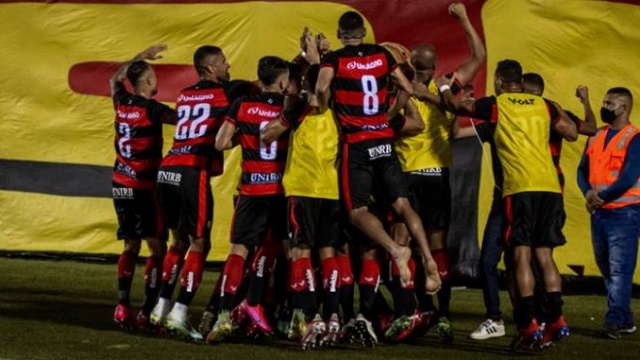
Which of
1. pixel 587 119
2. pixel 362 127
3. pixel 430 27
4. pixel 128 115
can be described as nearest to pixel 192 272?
pixel 128 115

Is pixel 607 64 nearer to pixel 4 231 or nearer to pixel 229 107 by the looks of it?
pixel 229 107

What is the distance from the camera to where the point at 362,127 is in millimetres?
12156

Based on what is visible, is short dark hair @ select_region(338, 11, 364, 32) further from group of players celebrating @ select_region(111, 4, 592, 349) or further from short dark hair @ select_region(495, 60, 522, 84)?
short dark hair @ select_region(495, 60, 522, 84)

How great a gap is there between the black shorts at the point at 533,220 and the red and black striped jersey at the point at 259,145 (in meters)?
1.91

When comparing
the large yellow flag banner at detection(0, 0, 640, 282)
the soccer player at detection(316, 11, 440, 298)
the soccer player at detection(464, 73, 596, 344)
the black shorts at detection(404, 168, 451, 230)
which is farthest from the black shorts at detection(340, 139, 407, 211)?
the large yellow flag banner at detection(0, 0, 640, 282)

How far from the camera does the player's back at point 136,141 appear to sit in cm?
1324

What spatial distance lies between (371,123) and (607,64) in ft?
18.1

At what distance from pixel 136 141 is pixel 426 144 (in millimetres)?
2541

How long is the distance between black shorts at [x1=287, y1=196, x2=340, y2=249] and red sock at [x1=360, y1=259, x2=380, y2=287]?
1.43ft

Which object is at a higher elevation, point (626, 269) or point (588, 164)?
point (588, 164)

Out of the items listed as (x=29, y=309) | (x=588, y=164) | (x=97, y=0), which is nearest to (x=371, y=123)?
(x=588, y=164)

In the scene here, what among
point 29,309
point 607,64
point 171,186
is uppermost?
point 607,64

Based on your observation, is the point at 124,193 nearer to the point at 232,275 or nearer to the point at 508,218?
the point at 232,275

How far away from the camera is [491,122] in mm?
12320
